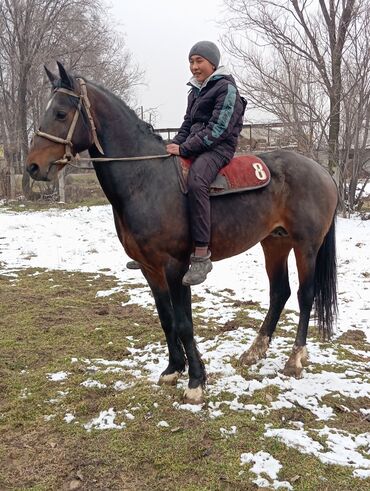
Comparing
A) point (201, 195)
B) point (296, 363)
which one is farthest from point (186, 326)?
point (296, 363)

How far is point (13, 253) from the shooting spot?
869 cm

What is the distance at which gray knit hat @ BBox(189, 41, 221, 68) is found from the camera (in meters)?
3.17

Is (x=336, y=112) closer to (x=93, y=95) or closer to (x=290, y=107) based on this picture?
(x=290, y=107)

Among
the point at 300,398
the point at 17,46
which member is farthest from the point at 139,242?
the point at 17,46

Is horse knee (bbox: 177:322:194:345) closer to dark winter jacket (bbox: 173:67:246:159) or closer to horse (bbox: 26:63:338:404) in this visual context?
horse (bbox: 26:63:338:404)

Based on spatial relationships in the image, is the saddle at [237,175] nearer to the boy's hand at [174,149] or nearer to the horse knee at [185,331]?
the boy's hand at [174,149]

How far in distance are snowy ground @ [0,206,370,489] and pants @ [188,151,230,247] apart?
130cm

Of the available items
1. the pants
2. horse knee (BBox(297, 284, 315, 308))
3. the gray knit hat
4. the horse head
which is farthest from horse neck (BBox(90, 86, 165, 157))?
horse knee (BBox(297, 284, 315, 308))

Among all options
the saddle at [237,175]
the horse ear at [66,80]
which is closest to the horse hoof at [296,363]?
the saddle at [237,175]

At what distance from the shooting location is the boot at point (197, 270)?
3.05 metres

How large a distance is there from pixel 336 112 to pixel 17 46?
13.9 meters

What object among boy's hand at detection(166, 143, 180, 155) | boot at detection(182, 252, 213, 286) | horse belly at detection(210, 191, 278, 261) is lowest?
boot at detection(182, 252, 213, 286)

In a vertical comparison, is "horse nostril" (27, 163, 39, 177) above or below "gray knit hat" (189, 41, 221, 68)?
below

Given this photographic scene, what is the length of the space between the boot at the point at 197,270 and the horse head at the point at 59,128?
1167 mm
